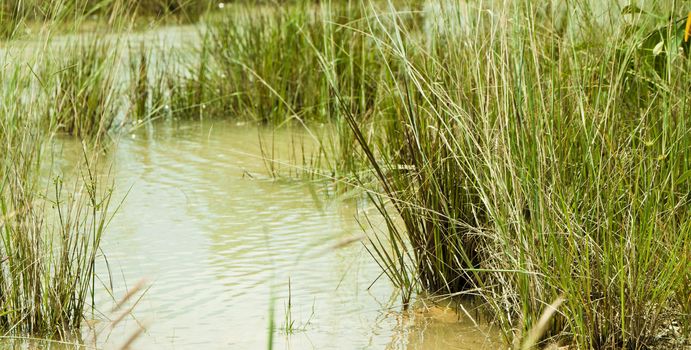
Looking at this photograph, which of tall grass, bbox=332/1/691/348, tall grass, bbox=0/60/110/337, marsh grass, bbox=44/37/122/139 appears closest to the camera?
tall grass, bbox=332/1/691/348

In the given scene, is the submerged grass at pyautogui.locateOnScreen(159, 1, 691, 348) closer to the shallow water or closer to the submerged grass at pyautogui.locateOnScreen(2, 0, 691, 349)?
the submerged grass at pyautogui.locateOnScreen(2, 0, 691, 349)

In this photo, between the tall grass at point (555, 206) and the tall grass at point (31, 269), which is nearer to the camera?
the tall grass at point (555, 206)

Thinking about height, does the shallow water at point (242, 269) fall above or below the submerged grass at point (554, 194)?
below

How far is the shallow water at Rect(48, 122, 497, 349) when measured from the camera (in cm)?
286

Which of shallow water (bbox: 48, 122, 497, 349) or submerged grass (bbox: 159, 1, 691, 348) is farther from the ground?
submerged grass (bbox: 159, 1, 691, 348)

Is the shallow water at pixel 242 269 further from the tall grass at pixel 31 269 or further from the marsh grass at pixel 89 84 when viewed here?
the marsh grass at pixel 89 84

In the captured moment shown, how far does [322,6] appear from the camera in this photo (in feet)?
19.2

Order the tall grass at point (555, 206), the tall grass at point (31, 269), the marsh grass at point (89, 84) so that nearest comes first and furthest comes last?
the tall grass at point (555, 206), the tall grass at point (31, 269), the marsh grass at point (89, 84)

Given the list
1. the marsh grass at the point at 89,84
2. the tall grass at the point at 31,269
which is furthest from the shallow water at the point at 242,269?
the marsh grass at the point at 89,84

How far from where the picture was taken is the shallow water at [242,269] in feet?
9.39

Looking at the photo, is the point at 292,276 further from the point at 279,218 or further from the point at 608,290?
the point at 608,290

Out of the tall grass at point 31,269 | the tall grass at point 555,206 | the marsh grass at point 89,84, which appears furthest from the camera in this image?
the marsh grass at point 89,84

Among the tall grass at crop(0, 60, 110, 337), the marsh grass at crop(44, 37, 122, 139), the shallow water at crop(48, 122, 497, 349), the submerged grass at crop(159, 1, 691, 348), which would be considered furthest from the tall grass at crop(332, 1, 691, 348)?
the marsh grass at crop(44, 37, 122, 139)

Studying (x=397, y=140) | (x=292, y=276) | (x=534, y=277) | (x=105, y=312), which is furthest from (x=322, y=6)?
(x=534, y=277)
